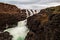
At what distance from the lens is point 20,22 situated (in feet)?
114

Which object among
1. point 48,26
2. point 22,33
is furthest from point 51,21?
point 22,33

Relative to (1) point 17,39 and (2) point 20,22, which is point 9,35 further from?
(2) point 20,22

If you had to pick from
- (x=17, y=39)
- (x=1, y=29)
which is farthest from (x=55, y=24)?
(x=1, y=29)

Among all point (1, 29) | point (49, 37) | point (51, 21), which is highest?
point (51, 21)

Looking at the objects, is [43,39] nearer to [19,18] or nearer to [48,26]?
[48,26]

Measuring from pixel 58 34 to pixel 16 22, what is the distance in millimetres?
18182

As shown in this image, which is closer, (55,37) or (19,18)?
(55,37)

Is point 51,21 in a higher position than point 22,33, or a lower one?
higher

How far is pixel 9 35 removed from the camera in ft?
92.1

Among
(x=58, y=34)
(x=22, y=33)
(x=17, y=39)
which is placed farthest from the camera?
(x=22, y=33)

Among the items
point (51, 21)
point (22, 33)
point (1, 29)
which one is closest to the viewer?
point (51, 21)

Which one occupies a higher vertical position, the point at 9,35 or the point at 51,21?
the point at 51,21

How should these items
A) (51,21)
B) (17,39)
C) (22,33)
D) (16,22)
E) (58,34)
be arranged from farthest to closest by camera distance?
(16,22) < (22,33) < (17,39) < (51,21) < (58,34)

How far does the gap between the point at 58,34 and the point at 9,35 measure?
37.4 ft
